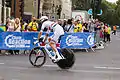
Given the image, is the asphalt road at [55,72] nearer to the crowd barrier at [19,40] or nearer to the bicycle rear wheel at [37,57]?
the bicycle rear wheel at [37,57]

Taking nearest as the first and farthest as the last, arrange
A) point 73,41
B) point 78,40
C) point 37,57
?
point 37,57 < point 73,41 < point 78,40

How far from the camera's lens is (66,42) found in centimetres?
2225

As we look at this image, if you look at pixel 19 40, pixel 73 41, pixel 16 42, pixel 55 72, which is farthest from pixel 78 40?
pixel 55 72

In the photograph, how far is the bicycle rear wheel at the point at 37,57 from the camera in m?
14.7

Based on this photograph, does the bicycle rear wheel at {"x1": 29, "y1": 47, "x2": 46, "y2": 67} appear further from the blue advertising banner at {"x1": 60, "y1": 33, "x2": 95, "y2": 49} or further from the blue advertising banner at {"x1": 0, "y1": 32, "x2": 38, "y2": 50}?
the blue advertising banner at {"x1": 60, "y1": 33, "x2": 95, "y2": 49}

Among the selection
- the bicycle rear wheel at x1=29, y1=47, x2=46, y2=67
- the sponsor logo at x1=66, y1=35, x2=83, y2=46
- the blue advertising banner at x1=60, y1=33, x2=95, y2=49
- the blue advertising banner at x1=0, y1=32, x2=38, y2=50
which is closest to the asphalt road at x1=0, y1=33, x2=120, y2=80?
the bicycle rear wheel at x1=29, y1=47, x2=46, y2=67

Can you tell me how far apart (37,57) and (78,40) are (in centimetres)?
850

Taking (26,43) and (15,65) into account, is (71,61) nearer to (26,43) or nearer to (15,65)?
(15,65)

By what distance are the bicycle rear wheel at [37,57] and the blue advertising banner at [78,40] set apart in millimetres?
7043

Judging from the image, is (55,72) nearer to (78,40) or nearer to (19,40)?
(19,40)

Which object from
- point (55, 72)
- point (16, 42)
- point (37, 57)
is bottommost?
point (55, 72)

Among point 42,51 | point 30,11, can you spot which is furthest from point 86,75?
point 30,11

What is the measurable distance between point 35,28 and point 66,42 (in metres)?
1.74

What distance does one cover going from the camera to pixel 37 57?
14641mm
